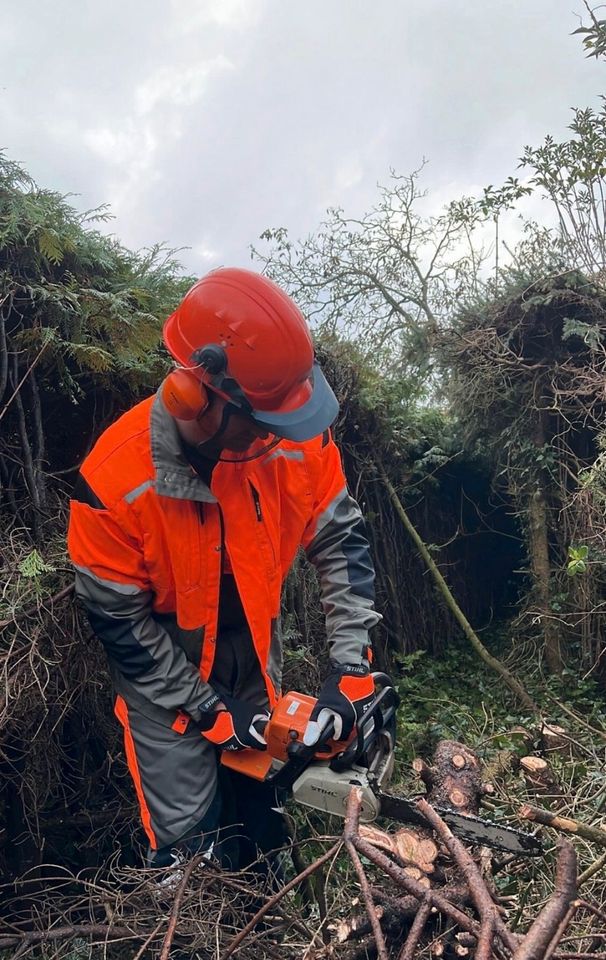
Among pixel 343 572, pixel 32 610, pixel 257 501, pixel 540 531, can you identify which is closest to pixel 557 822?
pixel 343 572

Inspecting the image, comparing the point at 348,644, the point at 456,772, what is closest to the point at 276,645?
the point at 348,644

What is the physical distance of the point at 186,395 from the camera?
2027 millimetres

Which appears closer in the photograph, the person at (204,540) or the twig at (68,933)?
the twig at (68,933)

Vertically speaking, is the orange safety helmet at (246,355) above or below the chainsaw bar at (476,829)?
above

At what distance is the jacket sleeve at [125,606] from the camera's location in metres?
2.10

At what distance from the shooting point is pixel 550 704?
18.1 ft

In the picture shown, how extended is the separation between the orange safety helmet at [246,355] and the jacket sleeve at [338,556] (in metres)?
0.43

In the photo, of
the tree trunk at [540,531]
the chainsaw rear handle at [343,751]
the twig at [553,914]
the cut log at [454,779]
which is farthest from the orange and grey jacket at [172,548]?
the tree trunk at [540,531]

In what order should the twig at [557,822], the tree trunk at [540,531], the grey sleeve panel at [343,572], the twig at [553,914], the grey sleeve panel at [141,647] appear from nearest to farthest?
the twig at [553,914] < the twig at [557,822] < the grey sleeve panel at [141,647] < the grey sleeve panel at [343,572] < the tree trunk at [540,531]

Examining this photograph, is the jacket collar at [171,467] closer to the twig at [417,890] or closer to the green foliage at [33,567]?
the green foliage at [33,567]

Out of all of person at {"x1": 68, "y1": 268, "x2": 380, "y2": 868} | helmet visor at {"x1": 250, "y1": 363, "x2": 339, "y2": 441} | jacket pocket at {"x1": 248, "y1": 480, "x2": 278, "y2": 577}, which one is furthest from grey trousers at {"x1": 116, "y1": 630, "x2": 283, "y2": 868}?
helmet visor at {"x1": 250, "y1": 363, "x2": 339, "y2": 441}

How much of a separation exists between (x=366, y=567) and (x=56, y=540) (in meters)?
1.32

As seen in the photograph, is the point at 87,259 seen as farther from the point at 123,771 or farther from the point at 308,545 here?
the point at 123,771

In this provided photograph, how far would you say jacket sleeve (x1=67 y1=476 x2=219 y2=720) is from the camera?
210cm
